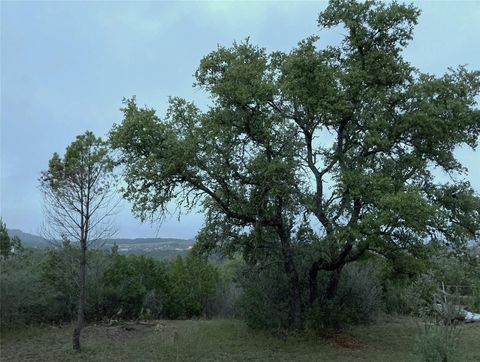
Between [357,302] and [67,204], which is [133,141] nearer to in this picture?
[67,204]

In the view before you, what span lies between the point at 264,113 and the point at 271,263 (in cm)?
481

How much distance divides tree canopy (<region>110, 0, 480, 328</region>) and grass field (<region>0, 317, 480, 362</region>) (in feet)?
8.24

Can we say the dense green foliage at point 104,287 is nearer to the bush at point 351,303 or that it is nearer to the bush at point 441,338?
the bush at point 351,303

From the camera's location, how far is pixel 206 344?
13570mm

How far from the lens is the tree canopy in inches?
502

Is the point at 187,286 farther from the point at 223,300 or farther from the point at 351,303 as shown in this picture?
the point at 351,303

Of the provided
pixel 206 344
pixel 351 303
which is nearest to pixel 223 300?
pixel 351 303

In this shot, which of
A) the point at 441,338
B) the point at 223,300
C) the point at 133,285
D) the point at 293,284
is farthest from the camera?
the point at 223,300

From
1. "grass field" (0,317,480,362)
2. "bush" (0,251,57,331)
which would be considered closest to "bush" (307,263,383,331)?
"grass field" (0,317,480,362)

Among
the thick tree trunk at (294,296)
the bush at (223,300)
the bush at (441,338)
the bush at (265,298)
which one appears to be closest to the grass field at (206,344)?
the bush at (265,298)

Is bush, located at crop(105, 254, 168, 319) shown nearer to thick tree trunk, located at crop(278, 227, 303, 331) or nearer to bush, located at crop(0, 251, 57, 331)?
bush, located at crop(0, 251, 57, 331)

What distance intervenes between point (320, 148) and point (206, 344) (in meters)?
6.17

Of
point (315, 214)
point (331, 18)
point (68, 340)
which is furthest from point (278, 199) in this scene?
point (68, 340)

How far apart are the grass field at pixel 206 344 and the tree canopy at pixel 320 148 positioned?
2513 mm
